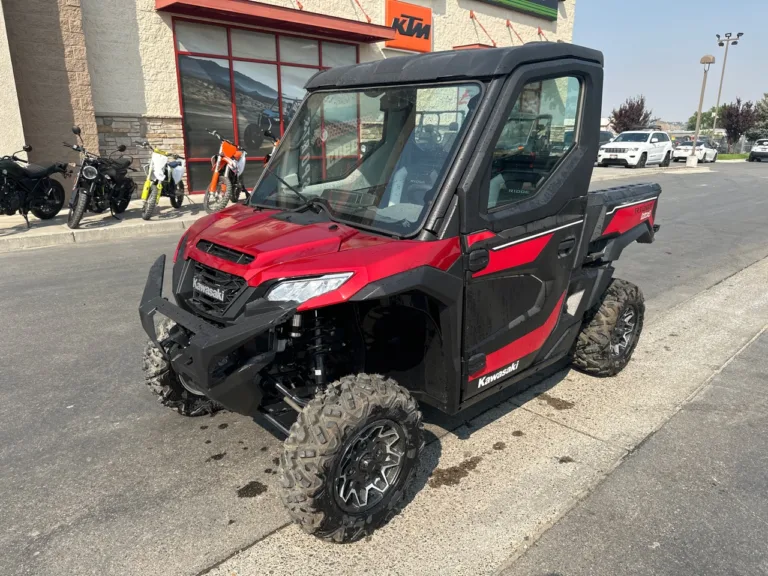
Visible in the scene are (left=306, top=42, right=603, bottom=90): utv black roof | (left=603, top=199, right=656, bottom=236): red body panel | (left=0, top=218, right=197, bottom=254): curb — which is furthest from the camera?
(left=0, top=218, right=197, bottom=254): curb

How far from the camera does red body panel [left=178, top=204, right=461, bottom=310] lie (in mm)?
2434

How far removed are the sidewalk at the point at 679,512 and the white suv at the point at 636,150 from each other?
2525cm

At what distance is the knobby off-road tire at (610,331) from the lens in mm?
4176

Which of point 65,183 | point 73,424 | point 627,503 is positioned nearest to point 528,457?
point 627,503

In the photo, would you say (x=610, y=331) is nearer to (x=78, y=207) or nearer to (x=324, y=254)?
(x=324, y=254)

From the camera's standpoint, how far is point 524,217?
2992mm

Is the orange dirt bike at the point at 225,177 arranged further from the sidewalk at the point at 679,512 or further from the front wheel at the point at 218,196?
the sidewalk at the point at 679,512

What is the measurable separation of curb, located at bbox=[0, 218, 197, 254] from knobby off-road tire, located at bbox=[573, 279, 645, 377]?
26.8 feet

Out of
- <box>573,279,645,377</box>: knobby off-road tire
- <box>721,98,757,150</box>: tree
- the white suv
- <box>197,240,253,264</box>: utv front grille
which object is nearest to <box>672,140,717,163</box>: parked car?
the white suv

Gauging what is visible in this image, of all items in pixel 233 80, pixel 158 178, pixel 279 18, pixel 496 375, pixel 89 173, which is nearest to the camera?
pixel 496 375

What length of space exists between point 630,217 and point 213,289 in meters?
3.15

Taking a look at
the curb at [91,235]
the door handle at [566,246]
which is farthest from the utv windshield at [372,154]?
the curb at [91,235]

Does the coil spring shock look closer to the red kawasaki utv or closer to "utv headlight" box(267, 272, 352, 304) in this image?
the red kawasaki utv

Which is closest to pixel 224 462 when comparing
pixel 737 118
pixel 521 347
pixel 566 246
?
pixel 521 347
